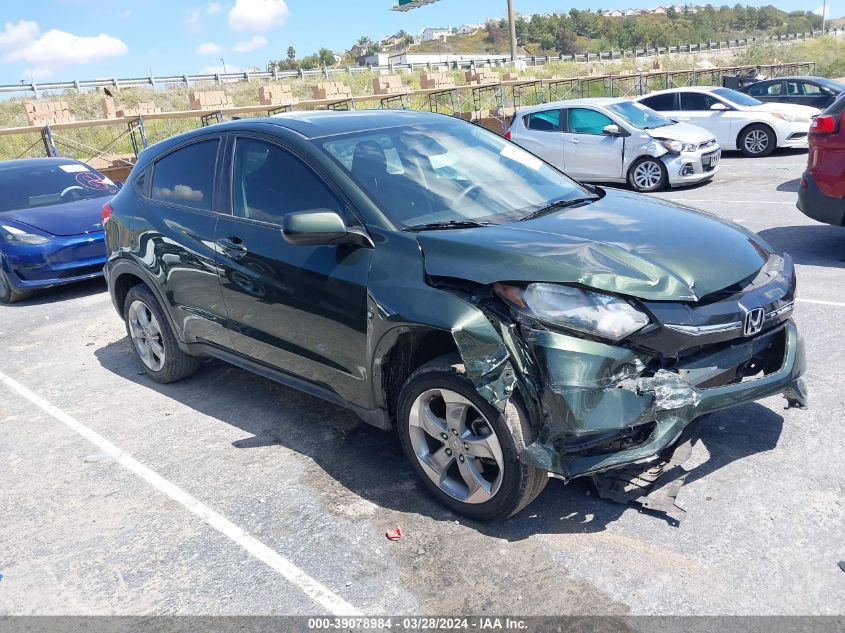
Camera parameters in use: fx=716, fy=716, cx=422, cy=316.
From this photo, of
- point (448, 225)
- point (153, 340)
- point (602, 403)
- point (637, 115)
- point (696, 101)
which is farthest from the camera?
point (696, 101)

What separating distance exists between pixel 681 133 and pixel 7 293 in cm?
1024

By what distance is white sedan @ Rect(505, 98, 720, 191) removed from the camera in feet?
38.3

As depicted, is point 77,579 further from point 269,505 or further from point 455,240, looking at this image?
point 455,240

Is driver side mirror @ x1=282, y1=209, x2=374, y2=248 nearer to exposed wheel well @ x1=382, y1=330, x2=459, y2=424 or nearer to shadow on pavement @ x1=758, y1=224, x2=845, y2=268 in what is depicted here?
exposed wheel well @ x1=382, y1=330, x2=459, y2=424

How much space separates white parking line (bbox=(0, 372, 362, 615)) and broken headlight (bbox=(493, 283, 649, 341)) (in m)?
1.36

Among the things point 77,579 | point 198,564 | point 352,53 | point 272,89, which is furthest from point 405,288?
point 352,53

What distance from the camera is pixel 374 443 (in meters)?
4.04

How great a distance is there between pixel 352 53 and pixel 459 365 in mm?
137384

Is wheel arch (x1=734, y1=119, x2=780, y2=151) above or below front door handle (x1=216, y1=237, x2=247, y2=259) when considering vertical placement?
below

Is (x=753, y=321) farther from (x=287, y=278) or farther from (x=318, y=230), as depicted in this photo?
(x=287, y=278)

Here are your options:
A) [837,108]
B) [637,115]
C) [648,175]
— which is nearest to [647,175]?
[648,175]

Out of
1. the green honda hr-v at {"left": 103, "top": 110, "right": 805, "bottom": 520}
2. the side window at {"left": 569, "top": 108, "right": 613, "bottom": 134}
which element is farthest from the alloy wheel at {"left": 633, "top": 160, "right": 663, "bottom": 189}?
the green honda hr-v at {"left": 103, "top": 110, "right": 805, "bottom": 520}

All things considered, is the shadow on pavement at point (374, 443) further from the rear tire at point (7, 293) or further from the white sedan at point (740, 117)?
the white sedan at point (740, 117)

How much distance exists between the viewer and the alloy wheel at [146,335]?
5.17m
